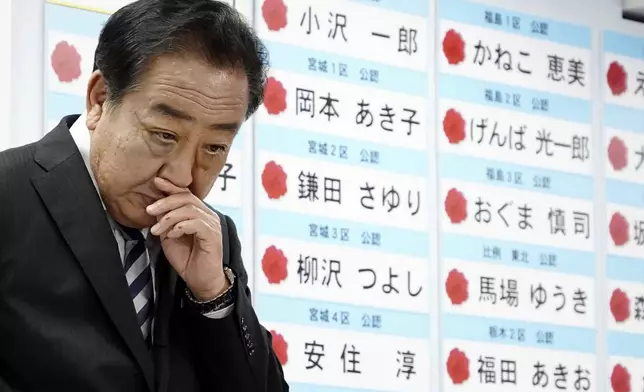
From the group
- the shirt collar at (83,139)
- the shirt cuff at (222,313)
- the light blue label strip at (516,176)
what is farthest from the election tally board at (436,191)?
the shirt cuff at (222,313)

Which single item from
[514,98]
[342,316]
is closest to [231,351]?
[342,316]

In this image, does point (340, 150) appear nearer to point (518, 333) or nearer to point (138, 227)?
point (518, 333)

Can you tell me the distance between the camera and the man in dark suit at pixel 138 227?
1316mm

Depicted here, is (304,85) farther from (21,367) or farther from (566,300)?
(21,367)

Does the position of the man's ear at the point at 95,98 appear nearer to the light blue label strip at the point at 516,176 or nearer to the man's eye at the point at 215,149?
the man's eye at the point at 215,149

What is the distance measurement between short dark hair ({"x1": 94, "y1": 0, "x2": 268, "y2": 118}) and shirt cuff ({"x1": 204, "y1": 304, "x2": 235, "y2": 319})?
26cm

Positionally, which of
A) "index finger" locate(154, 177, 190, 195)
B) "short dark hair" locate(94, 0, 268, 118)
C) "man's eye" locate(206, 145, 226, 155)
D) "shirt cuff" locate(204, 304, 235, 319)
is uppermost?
"short dark hair" locate(94, 0, 268, 118)

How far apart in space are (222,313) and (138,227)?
0.46 ft

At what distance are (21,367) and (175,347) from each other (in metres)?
0.19

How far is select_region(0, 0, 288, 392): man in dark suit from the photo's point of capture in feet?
4.32

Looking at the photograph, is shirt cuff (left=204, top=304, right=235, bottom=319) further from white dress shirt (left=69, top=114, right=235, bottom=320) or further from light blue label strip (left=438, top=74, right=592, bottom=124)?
light blue label strip (left=438, top=74, right=592, bottom=124)

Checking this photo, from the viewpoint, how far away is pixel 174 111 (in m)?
1.37

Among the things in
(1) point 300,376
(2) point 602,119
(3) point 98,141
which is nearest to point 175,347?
(3) point 98,141

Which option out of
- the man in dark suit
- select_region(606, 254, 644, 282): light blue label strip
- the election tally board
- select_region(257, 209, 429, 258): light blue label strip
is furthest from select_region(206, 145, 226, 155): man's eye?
select_region(606, 254, 644, 282): light blue label strip
